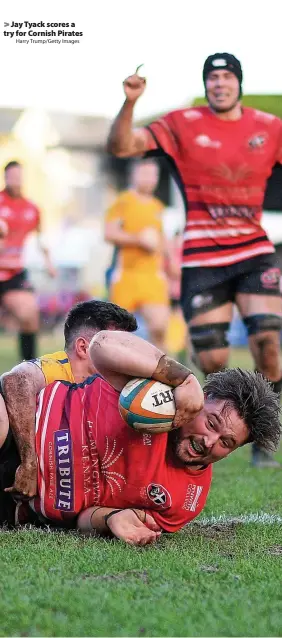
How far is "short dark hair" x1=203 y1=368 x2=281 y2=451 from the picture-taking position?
3.86 meters

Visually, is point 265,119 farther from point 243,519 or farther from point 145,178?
point 145,178

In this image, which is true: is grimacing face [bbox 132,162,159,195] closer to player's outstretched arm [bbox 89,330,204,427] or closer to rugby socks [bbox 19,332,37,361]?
rugby socks [bbox 19,332,37,361]

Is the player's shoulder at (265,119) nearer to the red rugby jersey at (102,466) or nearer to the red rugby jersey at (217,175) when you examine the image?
the red rugby jersey at (217,175)

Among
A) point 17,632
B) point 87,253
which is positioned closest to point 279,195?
point 17,632

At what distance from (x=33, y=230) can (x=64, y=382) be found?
8291 mm

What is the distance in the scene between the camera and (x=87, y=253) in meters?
22.2

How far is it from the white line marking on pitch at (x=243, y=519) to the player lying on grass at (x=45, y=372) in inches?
37.3

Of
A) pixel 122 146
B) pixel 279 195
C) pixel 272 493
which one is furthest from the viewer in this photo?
pixel 279 195

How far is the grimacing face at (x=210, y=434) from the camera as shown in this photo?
12.4 ft

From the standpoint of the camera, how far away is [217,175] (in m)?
7.06

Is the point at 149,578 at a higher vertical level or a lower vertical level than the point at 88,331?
lower

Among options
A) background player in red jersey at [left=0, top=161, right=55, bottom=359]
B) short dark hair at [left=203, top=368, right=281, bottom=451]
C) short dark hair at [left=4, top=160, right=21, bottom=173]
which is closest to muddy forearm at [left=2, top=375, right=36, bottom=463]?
short dark hair at [left=203, top=368, right=281, bottom=451]

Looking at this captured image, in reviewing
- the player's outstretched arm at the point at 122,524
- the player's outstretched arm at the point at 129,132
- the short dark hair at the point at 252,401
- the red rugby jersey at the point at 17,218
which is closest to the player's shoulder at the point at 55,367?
the player's outstretched arm at the point at 122,524

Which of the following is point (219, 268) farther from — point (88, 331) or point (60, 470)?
point (60, 470)
